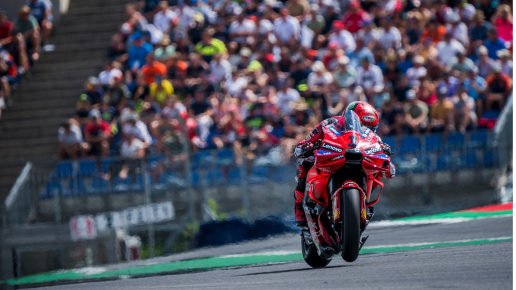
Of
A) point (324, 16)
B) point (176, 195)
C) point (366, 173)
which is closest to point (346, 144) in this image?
point (366, 173)

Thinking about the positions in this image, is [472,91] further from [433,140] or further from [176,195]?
[176,195]

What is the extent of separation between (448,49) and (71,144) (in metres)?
7.37

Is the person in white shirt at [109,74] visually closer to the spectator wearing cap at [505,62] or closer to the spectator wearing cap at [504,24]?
the spectator wearing cap at [505,62]

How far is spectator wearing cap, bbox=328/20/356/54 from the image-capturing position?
14.5 m

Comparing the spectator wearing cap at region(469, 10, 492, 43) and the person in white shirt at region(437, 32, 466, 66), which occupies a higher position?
the spectator wearing cap at region(469, 10, 492, 43)

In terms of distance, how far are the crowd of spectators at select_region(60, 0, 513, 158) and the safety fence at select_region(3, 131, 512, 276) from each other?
1.87ft

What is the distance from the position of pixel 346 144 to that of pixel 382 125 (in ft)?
21.9

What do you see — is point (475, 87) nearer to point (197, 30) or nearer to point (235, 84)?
point (235, 84)

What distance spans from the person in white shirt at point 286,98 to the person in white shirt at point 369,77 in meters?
1.23

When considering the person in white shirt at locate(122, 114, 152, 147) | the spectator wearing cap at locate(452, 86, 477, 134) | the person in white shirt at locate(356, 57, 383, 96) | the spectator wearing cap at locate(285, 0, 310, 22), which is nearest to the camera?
the spectator wearing cap at locate(452, 86, 477, 134)

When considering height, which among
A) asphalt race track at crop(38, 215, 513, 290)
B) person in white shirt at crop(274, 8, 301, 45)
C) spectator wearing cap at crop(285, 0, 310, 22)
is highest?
spectator wearing cap at crop(285, 0, 310, 22)

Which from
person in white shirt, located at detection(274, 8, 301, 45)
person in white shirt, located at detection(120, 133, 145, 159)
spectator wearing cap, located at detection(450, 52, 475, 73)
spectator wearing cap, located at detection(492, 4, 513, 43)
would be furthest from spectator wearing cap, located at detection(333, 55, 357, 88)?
person in white shirt, located at detection(120, 133, 145, 159)

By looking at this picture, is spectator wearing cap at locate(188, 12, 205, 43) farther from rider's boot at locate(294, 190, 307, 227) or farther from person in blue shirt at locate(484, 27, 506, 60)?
rider's boot at locate(294, 190, 307, 227)

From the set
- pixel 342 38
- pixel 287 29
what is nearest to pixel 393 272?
pixel 342 38
